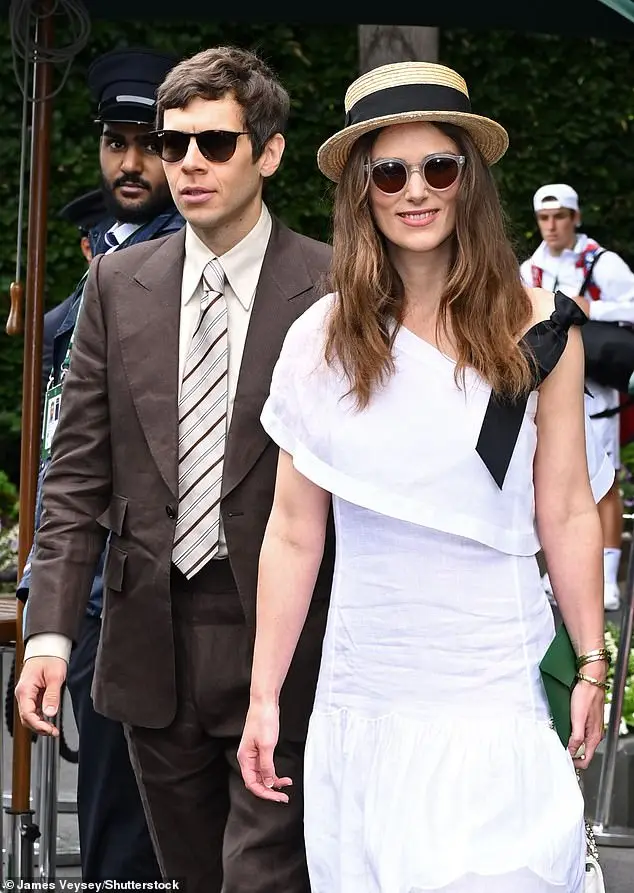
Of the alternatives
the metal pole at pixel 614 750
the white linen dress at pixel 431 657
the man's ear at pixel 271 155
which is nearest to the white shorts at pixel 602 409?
the metal pole at pixel 614 750

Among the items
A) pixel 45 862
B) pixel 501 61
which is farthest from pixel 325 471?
pixel 501 61

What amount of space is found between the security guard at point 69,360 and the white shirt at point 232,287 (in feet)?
1.91

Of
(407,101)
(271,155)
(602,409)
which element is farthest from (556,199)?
(407,101)

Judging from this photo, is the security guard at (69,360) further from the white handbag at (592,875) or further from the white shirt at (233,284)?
the white handbag at (592,875)

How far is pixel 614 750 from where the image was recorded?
5570 mm

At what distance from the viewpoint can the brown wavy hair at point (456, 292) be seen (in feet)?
9.91

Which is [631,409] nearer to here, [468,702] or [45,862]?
[45,862]

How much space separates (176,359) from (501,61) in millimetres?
8297

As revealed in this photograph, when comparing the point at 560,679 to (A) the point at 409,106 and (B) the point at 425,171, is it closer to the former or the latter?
(B) the point at 425,171

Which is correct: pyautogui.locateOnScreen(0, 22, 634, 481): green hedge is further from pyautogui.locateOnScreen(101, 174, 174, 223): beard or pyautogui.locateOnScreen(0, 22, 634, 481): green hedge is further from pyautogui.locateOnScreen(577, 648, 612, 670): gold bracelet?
pyautogui.locateOnScreen(577, 648, 612, 670): gold bracelet

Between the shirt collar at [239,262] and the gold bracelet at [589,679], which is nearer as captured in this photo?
the gold bracelet at [589,679]

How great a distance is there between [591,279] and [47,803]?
15.9ft

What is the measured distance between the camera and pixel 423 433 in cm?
299


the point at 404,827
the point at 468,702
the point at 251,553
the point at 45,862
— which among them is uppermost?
the point at 251,553
